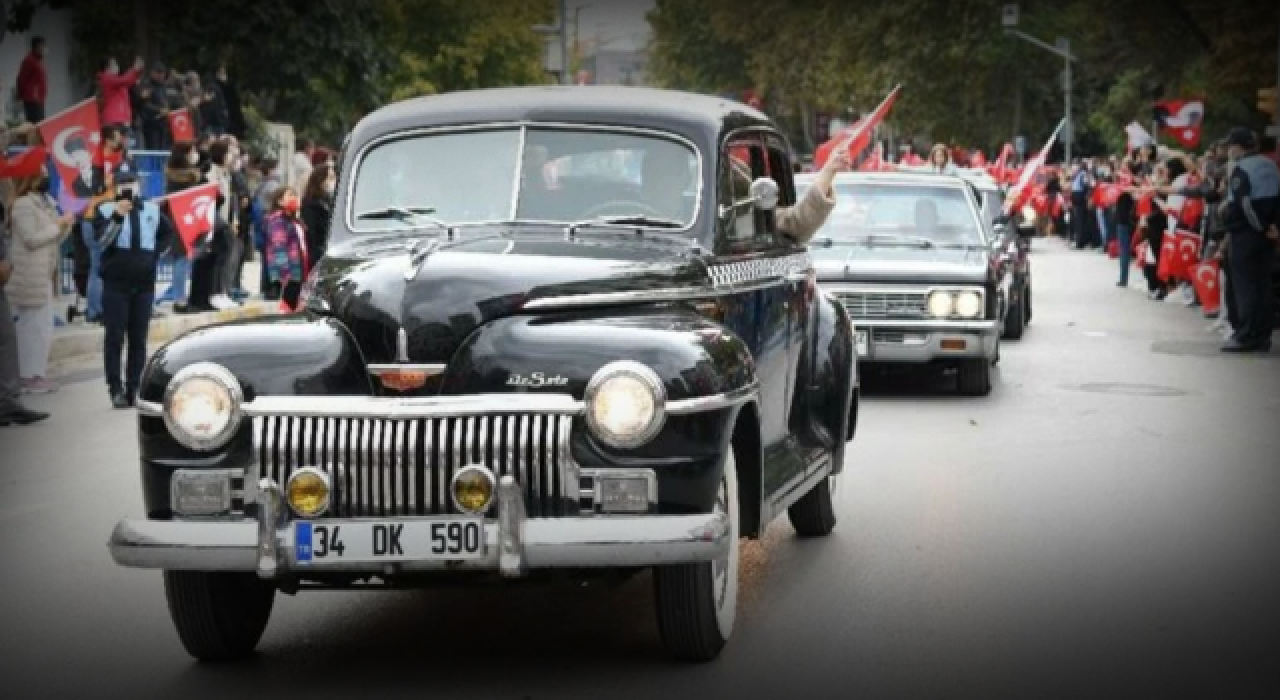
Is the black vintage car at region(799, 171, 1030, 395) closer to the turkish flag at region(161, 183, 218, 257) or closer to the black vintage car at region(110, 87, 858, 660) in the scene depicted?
the turkish flag at region(161, 183, 218, 257)

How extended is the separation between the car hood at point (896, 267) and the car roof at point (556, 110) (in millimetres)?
8433

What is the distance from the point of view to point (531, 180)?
373 inches

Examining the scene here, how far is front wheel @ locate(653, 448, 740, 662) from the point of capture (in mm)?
7980

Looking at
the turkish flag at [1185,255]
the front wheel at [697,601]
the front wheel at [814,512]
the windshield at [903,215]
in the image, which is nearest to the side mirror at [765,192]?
the front wheel at [697,601]

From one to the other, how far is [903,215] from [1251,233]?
198 inches

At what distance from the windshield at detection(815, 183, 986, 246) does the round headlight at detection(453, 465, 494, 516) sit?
1213 centimetres

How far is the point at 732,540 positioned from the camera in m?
8.30

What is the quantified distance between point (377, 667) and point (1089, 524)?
450cm

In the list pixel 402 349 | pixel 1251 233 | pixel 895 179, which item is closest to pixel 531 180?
pixel 402 349

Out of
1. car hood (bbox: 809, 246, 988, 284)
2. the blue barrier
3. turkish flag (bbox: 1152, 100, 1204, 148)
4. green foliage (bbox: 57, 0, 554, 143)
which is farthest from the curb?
turkish flag (bbox: 1152, 100, 1204, 148)

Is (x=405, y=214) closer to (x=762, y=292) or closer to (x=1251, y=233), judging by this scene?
(x=762, y=292)

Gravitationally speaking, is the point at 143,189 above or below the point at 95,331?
above

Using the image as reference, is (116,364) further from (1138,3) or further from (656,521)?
(1138,3)

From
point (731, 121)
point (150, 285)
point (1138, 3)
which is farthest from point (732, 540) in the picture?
point (1138, 3)
